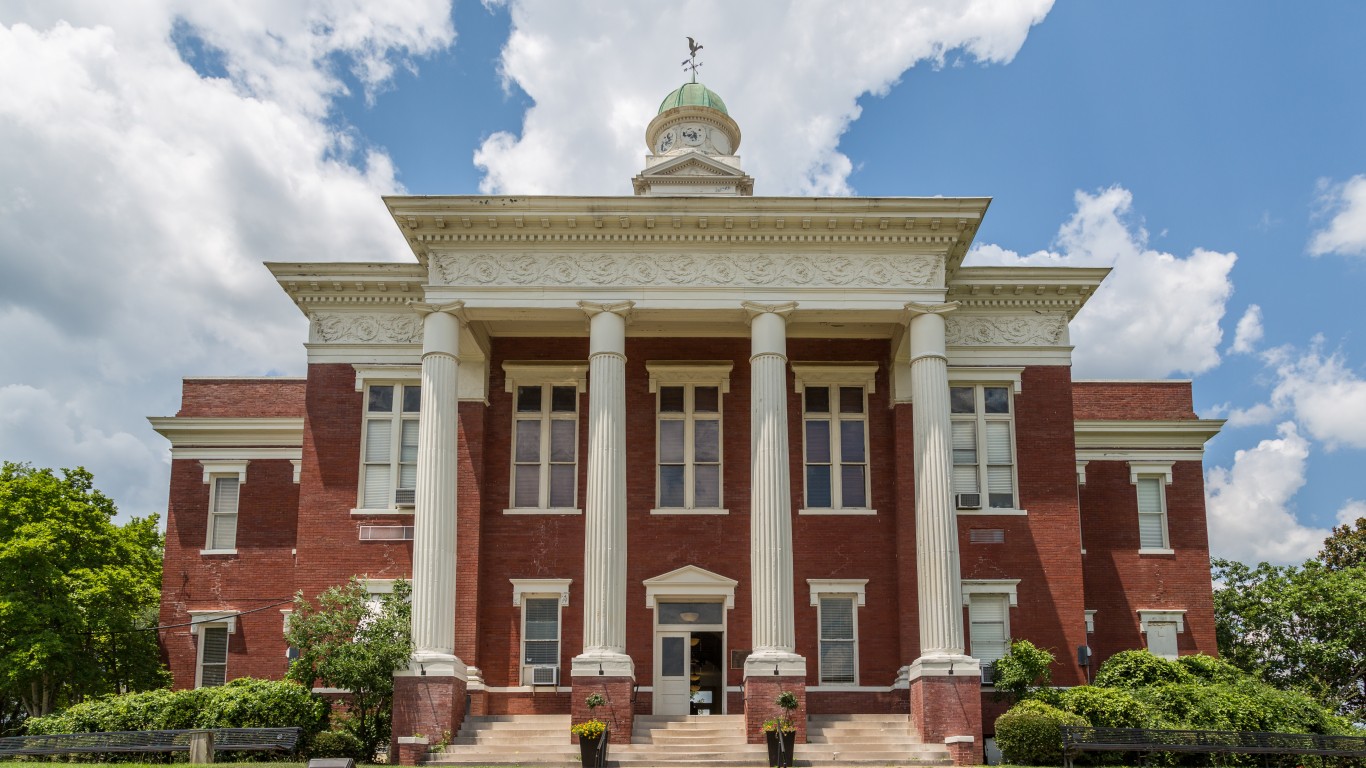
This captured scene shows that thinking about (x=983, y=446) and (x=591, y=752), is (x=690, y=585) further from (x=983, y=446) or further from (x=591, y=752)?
(x=983, y=446)

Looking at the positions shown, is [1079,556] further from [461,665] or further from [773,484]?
[461,665]

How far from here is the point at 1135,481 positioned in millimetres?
35750

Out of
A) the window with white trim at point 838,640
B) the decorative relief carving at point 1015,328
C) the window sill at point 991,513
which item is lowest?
the window with white trim at point 838,640

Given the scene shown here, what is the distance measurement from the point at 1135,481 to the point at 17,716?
112 feet

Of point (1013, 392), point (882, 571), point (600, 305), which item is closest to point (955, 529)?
point (882, 571)

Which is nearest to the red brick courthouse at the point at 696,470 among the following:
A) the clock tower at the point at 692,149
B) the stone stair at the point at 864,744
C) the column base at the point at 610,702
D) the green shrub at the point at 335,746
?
the column base at the point at 610,702

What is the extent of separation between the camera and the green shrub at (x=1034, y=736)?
997 inches

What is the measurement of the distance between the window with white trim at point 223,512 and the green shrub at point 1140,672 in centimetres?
2273

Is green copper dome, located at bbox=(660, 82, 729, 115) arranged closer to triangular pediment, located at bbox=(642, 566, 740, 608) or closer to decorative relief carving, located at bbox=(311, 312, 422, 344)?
decorative relief carving, located at bbox=(311, 312, 422, 344)

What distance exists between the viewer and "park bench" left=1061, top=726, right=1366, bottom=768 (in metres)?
24.0

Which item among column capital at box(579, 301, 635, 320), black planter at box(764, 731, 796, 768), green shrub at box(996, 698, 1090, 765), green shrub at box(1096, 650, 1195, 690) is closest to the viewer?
black planter at box(764, 731, 796, 768)

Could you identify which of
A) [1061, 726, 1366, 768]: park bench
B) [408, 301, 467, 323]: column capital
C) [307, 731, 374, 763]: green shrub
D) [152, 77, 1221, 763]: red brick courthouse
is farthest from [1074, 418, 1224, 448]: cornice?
[307, 731, 374, 763]: green shrub

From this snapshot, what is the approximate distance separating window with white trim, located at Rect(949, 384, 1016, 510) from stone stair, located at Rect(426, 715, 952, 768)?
6265mm

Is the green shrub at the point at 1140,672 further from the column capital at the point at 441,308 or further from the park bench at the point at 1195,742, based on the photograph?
the column capital at the point at 441,308
